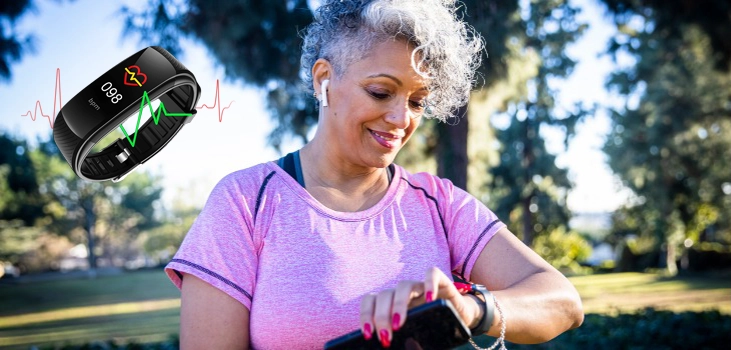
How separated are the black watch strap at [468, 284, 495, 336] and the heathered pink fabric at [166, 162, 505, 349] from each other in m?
0.24

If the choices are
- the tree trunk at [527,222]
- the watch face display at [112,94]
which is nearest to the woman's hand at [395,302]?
the watch face display at [112,94]

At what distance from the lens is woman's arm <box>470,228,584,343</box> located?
1.40 meters

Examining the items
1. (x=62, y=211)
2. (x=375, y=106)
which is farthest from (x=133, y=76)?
(x=62, y=211)

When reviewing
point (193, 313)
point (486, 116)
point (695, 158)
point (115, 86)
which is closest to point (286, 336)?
point (193, 313)

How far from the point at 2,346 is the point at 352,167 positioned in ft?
34.0

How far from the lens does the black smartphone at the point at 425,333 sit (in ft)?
3.70

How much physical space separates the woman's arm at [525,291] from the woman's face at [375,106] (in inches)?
15.0

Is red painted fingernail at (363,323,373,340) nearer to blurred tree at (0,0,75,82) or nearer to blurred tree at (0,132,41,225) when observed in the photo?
blurred tree at (0,0,75,82)

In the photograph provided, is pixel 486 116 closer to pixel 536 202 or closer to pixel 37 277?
pixel 536 202

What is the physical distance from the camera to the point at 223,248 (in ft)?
4.80

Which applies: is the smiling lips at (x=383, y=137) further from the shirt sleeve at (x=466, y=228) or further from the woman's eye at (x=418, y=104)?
the shirt sleeve at (x=466, y=228)

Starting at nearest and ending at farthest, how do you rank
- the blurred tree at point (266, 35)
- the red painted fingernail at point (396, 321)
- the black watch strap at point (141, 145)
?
1. the red painted fingernail at point (396, 321)
2. the black watch strap at point (141, 145)
3. the blurred tree at point (266, 35)

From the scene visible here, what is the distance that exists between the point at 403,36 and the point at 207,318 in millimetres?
845

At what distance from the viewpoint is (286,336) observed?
1.45 metres
